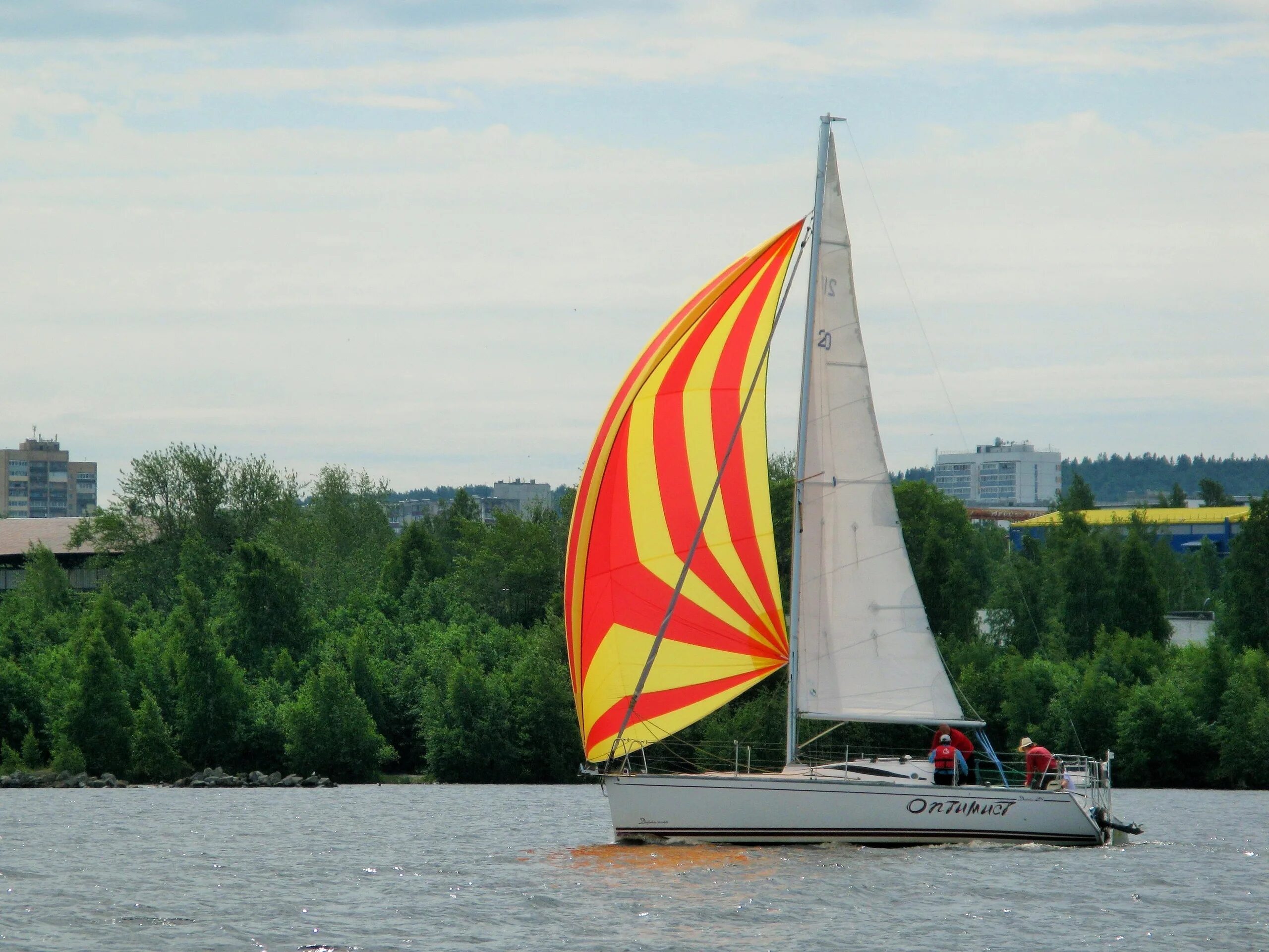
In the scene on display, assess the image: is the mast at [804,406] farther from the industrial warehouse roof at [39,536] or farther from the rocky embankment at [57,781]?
the industrial warehouse roof at [39,536]

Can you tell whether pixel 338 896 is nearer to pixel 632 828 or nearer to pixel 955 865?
pixel 632 828

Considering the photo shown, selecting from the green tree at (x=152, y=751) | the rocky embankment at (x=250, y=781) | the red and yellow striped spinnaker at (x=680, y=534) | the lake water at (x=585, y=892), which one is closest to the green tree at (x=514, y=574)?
the green tree at (x=152, y=751)

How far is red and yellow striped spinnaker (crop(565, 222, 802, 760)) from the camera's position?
94.6ft

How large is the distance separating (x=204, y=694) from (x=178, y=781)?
4909 millimetres

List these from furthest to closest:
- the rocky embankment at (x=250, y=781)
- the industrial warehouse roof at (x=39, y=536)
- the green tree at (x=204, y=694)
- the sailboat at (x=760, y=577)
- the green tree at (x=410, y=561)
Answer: the industrial warehouse roof at (x=39, y=536)
the green tree at (x=410, y=561)
the green tree at (x=204, y=694)
the rocky embankment at (x=250, y=781)
the sailboat at (x=760, y=577)

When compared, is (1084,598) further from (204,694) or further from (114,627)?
(114,627)

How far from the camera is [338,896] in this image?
Result: 25.9 m

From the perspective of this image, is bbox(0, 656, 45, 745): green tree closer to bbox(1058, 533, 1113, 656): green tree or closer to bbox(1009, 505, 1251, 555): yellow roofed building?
bbox(1058, 533, 1113, 656): green tree

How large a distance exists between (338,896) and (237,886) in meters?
2.13

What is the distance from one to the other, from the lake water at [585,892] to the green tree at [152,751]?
21765 millimetres

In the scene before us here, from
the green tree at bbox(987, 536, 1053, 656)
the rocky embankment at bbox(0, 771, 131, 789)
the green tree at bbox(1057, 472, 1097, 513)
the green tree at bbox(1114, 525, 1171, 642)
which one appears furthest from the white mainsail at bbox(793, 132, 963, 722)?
the green tree at bbox(1057, 472, 1097, 513)

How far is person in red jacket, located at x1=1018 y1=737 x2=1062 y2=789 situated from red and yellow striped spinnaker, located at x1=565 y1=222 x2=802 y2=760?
490cm

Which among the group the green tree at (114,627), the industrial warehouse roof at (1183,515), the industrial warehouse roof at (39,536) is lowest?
the green tree at (114,627)

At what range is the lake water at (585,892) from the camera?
22500 millimetres
